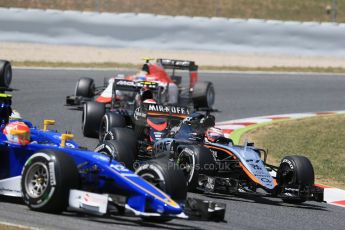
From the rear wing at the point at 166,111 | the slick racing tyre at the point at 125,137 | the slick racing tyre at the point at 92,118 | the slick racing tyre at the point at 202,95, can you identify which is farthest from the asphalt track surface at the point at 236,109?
the slick racing tyre at the point at 125,137

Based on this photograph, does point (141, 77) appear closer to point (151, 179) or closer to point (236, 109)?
point (236, 109)

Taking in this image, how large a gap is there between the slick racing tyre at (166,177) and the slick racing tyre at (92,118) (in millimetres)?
7020

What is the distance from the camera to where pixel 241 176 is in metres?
12.0

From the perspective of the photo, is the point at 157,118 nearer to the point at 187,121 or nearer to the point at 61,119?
the point at 187,121

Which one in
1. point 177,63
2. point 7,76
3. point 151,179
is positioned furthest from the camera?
point 7,76

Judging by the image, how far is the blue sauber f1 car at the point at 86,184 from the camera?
8.98 m

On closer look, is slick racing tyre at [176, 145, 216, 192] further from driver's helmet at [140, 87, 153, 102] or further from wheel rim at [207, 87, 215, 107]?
wheel rim at [207, 87, 215, 107]

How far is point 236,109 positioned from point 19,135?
1232 centimetres

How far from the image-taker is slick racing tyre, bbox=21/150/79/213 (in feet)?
29.4

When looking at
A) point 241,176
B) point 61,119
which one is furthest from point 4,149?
point 61,119

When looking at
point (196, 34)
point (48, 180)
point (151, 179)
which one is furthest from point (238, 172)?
point (196, 34)

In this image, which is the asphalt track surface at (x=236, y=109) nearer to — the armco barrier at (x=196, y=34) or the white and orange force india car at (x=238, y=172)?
the white and orange force india car at (x=238, y=172)

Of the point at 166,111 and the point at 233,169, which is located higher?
the point at 166,111

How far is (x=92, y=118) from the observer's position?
16.8 metres
